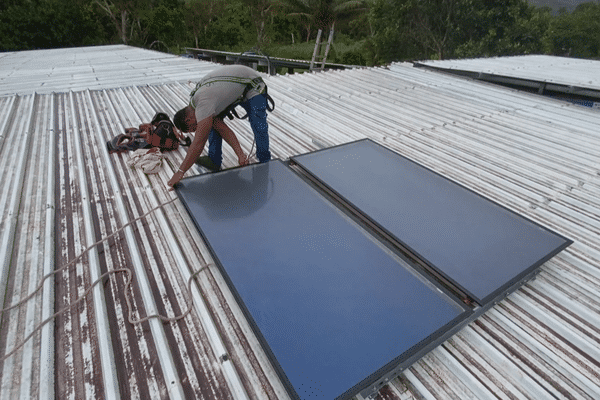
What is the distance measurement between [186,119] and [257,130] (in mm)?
947

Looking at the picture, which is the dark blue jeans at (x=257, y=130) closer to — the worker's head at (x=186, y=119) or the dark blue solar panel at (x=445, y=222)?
the worker's head at (x=186, y=119)

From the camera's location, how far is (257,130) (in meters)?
4.62

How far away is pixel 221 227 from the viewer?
3.10 meters

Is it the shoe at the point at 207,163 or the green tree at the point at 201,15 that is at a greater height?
the green tree at the point at 201,15

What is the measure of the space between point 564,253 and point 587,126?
14.7 feet

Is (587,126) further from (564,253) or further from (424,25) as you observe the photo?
(424,25)

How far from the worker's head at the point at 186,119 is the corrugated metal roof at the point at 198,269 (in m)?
0.74

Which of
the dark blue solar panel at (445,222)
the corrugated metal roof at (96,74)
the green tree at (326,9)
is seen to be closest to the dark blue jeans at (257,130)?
the dark blue solar panel at (445,222)

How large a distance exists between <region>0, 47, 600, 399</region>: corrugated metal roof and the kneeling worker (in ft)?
1.71

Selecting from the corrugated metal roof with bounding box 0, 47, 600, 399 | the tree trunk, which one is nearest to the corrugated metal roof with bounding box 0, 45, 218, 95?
the corrugated metal roof with bounding box 0, 47, 600, 399

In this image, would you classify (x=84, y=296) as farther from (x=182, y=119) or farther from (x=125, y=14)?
(x=125, y=14)

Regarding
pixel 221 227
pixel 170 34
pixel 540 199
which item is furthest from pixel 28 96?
pixel 170 34

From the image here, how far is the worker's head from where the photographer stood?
14.0 feet

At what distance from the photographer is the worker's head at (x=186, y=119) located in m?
4.27
